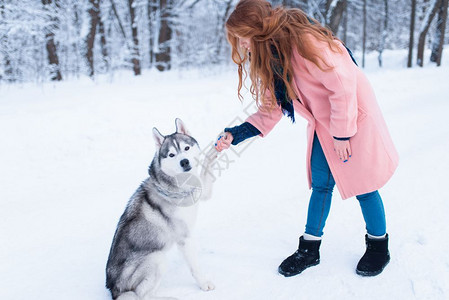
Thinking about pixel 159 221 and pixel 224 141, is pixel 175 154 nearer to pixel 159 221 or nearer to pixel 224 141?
pixel 224 141

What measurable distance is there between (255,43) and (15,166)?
4.07m

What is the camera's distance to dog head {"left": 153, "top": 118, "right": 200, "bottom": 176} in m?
2.38

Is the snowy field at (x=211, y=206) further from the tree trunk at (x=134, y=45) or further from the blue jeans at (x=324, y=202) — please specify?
the tree trunk at (x=134, y=45)

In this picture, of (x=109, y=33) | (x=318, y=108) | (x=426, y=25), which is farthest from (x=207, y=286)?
(x=109, y=33)

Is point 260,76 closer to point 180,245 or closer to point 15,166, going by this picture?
point 180,245

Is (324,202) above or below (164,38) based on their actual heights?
below

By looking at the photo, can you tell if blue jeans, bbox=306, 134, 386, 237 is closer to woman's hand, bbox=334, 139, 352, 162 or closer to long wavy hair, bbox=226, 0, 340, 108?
woman's hand, bbox=334, 139, 352, 162

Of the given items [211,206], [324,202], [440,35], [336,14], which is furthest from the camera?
[440,35]

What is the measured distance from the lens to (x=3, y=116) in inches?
204

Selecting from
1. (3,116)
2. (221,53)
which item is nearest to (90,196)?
(3,116)

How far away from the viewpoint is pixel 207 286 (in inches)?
89.7

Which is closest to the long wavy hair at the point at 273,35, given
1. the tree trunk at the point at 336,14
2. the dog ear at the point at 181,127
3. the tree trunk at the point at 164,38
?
the dog ear at the point at 181,127

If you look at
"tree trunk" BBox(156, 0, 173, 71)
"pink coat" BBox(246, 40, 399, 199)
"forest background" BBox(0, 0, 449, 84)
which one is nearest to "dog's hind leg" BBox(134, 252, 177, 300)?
"pink coat" BBox(246, 40, 399, 199)

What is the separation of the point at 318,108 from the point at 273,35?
0.56 meters
